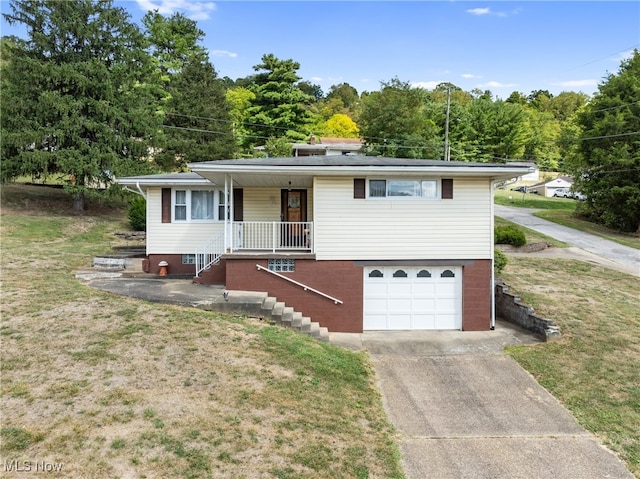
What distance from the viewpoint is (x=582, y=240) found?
23.7 m

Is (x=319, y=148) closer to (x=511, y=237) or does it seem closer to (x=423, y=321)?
(x=511, y=237)

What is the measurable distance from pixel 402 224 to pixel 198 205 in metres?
7.04

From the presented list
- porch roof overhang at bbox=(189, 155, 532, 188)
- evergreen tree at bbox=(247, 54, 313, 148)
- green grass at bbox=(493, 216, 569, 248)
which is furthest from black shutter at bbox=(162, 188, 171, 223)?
evergreen tree at bbox=(247, 54, 313, 148)

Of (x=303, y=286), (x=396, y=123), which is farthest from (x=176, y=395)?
(x=396, y=123)

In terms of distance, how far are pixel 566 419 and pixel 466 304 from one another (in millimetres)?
4959

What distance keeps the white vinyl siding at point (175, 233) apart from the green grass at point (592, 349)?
32.5 feet

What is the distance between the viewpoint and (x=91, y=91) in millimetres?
24125

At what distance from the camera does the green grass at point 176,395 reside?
4926mm

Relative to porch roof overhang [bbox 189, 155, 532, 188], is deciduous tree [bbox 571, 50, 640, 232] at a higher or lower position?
→ higher

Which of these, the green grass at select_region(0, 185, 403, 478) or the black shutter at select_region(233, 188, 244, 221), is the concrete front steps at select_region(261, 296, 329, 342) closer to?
the green grass at select_region(0, 185, 403, 478)

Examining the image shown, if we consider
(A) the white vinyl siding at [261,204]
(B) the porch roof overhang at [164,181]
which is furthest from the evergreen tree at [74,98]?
(A) the white vinyl siding at [261,204]

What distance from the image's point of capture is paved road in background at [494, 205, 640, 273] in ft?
65.6

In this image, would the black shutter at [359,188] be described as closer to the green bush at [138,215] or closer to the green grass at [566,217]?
the green bush at [138,215]

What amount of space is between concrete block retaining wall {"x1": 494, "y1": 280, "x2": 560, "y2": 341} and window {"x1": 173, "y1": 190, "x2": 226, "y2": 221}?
9495mm
